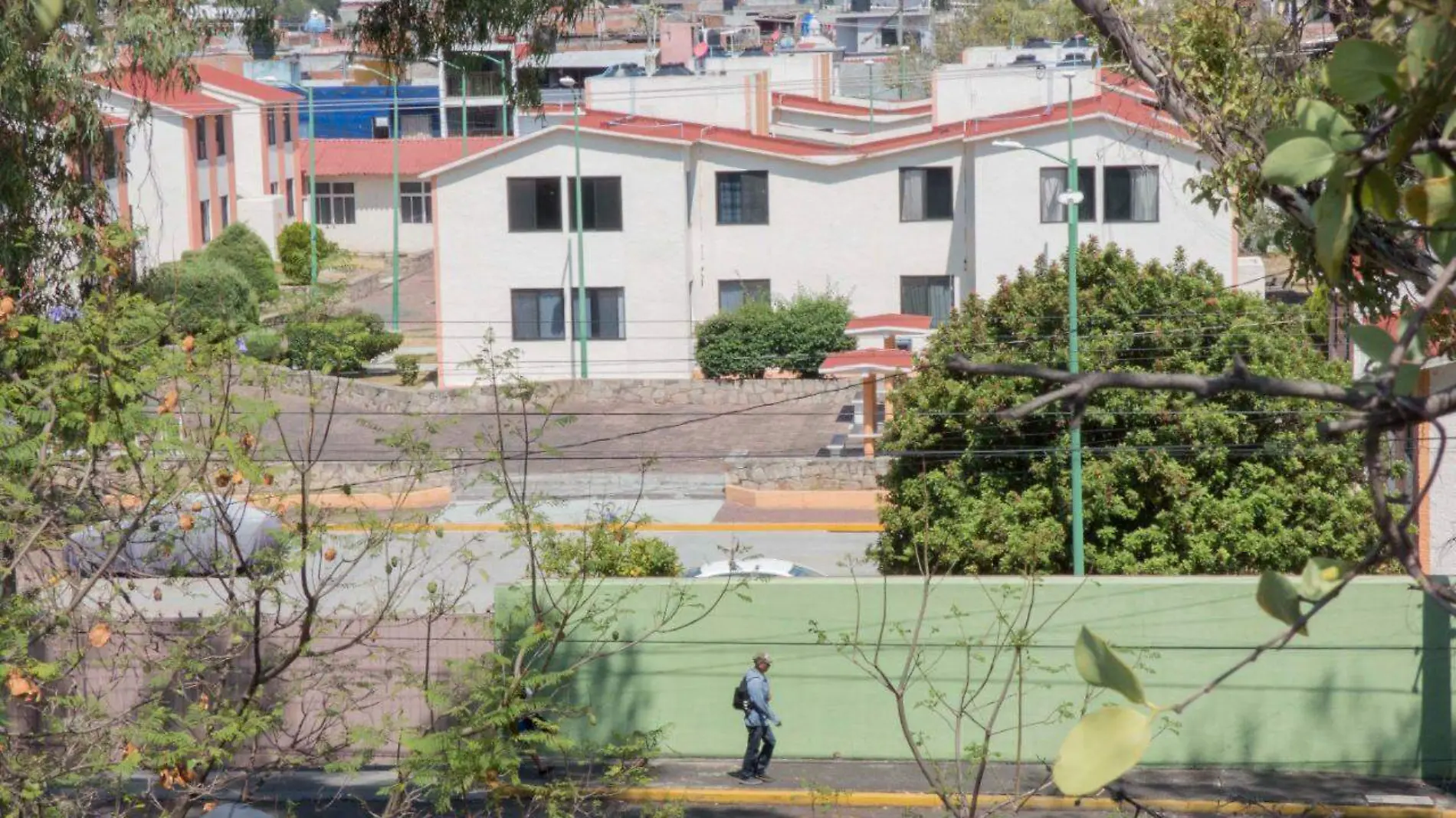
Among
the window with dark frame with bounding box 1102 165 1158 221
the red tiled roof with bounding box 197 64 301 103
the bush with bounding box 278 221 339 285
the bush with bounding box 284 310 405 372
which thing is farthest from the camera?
the red tiled roof with bounding box 197 64 301 103

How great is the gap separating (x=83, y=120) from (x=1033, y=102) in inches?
1417

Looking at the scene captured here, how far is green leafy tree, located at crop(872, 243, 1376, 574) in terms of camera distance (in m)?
16.8

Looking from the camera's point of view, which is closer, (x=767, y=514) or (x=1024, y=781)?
(x=1024, y=781)

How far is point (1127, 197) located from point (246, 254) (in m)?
25.7

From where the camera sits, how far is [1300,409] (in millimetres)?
17219

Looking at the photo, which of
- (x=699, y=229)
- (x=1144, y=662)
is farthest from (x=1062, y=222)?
(x=1144, y=662)

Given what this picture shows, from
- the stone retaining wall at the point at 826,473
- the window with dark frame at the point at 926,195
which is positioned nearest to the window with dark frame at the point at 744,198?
the window with dark frame at the point at 926,195

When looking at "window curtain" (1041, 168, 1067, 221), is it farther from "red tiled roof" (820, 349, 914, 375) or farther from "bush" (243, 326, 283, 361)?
"bush" (243, 326, 283, 361)

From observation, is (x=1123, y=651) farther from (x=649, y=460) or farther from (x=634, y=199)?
(x=634, y=199)

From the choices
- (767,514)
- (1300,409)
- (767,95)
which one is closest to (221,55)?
(767,95)

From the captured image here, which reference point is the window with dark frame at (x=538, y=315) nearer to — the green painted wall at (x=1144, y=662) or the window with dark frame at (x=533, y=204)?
the window with dark frame at (x=533, y=204)

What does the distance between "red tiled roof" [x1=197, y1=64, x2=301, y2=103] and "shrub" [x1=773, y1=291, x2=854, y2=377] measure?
26.6 m

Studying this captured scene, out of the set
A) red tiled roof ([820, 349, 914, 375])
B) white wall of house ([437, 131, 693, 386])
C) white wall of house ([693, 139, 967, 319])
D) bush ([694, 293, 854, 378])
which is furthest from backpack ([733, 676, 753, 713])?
white wall of house ([693, 139, 967, 319])

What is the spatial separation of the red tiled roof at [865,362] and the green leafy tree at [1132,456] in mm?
10724
